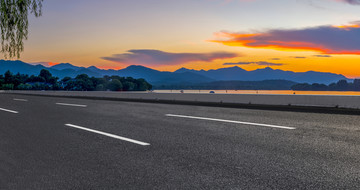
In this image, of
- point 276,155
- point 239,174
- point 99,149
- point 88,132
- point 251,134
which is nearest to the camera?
point 239,174

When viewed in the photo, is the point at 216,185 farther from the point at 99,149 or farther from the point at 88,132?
the point at 88,132

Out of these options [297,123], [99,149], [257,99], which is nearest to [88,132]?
[99,149]

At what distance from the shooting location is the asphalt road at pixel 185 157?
12.8ft

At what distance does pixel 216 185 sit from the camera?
3703mm

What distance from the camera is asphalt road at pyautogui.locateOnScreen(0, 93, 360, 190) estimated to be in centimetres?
391

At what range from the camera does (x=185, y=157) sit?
5.09m

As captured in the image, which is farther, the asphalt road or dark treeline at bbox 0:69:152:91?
dark treeline at bbox 0:69:152:91

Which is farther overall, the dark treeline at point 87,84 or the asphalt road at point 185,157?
the dark treeline at point 87,84

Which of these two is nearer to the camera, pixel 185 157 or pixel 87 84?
pixel 185 157

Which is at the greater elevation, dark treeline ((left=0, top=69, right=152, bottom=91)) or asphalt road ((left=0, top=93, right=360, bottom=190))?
dark treeline ((left=0, top=69, right=152, bottom=91))

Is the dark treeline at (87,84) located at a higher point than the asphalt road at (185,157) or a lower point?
higher

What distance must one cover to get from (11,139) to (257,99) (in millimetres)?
14722

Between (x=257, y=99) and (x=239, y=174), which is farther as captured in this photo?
(x=257, y=99)

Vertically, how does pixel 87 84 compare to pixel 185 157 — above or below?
above
